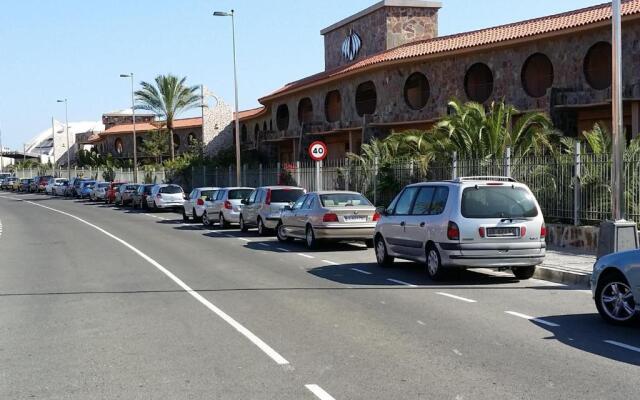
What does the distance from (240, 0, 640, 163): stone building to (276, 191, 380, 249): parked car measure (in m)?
13.1

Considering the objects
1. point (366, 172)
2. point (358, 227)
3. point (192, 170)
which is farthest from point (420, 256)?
point (192, 170)

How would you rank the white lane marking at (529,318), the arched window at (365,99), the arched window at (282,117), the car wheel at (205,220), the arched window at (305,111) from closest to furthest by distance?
the white lane marking at (529,318) → the car wheel at (205,220) → the arched window at (365,99) → the arched window at (305,111) → the arched window at (282,117)

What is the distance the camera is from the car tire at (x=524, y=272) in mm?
13548

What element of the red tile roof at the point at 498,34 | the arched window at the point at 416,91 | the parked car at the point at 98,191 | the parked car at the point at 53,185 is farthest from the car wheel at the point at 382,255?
the parked car at the point at 53,185

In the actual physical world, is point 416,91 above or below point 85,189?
above

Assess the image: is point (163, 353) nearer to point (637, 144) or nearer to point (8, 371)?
point (8, 371)

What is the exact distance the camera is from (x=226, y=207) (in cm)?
2836

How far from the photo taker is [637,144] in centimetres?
1745

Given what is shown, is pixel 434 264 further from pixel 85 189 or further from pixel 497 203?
pixel 85 189

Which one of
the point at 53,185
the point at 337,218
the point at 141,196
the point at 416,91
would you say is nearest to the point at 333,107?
the point at 416,91

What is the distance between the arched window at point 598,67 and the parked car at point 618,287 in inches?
882

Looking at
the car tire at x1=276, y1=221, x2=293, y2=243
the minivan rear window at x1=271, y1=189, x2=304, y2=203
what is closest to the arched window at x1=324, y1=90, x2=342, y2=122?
the minivan rear window at x1=271, y1=189, x2=304, y2=203

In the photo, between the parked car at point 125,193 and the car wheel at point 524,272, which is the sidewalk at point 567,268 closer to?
the car wheel at point 524,272

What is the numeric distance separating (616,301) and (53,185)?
68706 millimetres
